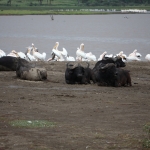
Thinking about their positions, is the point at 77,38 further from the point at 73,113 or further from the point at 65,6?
the point at 65,6

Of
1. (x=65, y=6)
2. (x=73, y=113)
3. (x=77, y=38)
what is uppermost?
(x=65, y=6)

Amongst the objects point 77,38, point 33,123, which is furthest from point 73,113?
point 77,38

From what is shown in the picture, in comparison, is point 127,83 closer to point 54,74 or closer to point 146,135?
point 54,74

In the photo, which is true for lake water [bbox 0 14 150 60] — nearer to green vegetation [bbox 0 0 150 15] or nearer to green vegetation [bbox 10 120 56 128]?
green vegetation [bbox 0 0 150 15]

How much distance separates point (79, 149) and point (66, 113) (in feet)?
10.6

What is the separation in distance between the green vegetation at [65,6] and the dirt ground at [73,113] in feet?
317

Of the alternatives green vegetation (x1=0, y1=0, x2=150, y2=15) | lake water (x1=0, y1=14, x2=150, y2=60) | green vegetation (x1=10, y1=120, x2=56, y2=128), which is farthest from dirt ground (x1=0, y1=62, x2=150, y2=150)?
green vegetation (x1=0, y1=0, x2=150, y2=15)

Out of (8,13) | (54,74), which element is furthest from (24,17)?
(54,74)

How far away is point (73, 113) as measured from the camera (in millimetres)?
11672

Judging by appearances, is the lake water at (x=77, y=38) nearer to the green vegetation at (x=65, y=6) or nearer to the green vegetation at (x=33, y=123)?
the green vegetation at (x=65, y=6)

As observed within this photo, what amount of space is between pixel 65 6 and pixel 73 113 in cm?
12349

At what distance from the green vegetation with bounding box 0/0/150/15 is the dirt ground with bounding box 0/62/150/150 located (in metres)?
96.6

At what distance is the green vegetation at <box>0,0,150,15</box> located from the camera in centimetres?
12059

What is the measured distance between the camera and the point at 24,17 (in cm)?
11531
